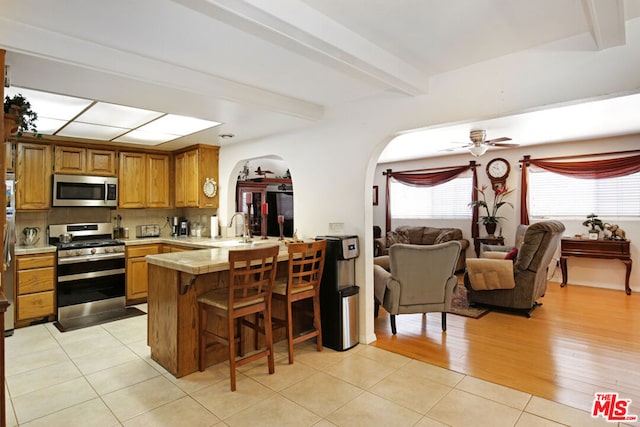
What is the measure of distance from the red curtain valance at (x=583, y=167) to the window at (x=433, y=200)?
104 cm

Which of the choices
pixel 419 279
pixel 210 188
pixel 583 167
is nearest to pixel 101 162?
pixel 210 188

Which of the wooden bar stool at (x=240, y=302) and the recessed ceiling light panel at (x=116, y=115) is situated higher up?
the recessed ceiling light panel at (x=116, y=115)

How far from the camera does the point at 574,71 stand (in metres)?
2.25

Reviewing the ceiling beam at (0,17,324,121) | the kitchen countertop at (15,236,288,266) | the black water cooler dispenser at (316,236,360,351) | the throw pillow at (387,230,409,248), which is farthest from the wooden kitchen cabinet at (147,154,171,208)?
the throw pillow at (387,230,409,248)

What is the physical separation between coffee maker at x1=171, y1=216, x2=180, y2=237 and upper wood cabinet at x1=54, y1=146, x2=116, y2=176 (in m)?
1.19

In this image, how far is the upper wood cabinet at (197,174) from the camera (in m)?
5.05

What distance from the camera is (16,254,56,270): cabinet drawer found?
3.96 meters

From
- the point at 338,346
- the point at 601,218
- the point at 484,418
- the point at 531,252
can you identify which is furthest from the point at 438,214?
the point at 484,418

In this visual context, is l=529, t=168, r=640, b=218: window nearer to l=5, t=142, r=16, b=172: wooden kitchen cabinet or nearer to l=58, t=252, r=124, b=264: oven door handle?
l=58, t=252, r=124, b=264: oven door handle

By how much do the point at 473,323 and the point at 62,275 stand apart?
4893 mm

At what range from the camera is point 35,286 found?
160 inches

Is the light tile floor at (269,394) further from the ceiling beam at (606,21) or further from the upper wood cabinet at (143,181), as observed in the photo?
the upper wood cabinet at (143,181)

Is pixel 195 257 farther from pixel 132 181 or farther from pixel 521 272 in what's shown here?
pixel 521 272

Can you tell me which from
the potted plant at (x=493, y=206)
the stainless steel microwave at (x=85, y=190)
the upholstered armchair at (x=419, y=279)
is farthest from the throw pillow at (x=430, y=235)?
the stainless steel microwave at (x=85, y=190)
